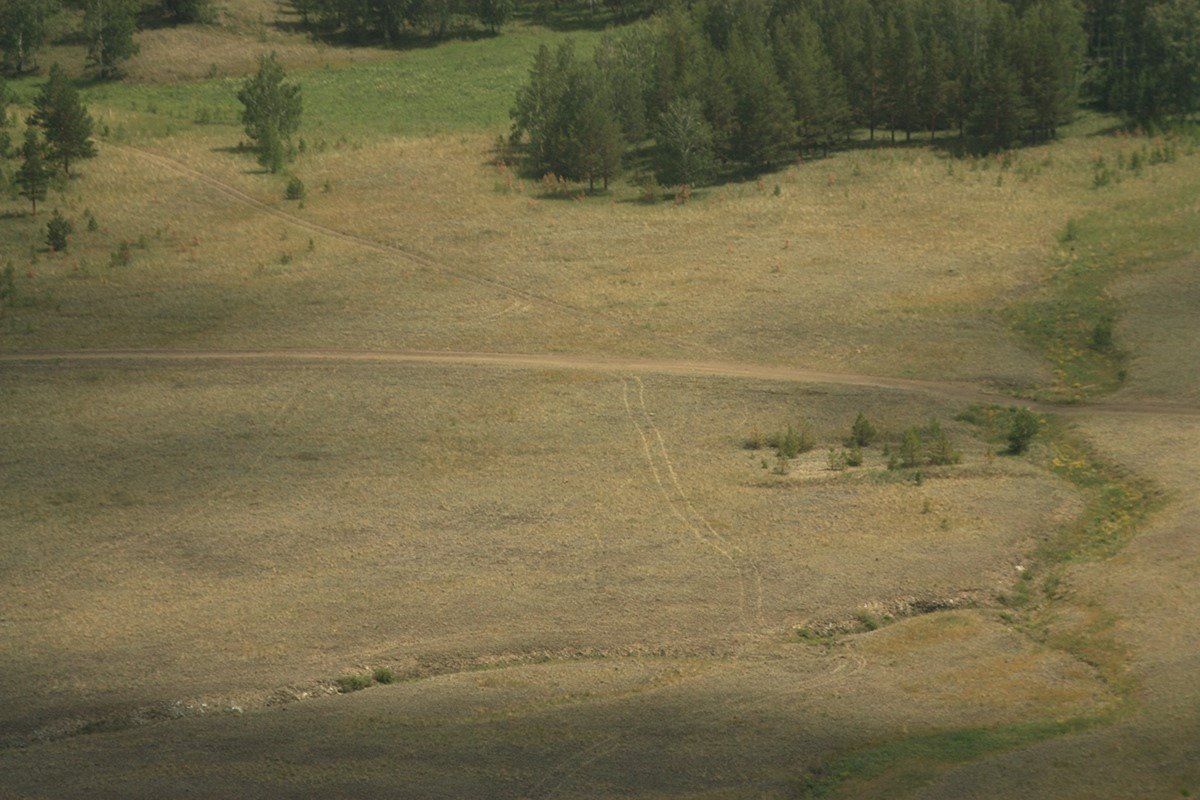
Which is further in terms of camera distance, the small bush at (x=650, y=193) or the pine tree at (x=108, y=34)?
the pine tree at (x=108, y=34)

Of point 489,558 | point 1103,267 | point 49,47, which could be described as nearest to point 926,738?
point 489,558

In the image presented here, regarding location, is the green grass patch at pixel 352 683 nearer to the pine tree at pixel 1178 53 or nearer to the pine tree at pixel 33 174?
the pine tree at pixel 33 174

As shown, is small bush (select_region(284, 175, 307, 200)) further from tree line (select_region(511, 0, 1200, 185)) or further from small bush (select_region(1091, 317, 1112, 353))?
small bush (select_region(1091, 317, 1112, 353))

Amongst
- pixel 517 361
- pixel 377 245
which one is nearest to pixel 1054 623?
pixel 517 361

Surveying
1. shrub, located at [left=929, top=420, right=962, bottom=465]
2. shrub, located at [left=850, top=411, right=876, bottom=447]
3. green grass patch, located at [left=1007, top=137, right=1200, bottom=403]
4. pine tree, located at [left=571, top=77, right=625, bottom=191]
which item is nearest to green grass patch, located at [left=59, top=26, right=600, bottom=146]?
pine tree, located at [left=571, top=77, right=625, bottom=191]

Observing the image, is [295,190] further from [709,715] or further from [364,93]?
[709,715]

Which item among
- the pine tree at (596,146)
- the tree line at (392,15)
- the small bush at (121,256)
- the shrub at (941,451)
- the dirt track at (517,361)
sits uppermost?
the tree line at (392,15)

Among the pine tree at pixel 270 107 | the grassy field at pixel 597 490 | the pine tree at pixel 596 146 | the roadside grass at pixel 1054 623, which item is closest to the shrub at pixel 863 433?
the grassy field at pixel 597 490
